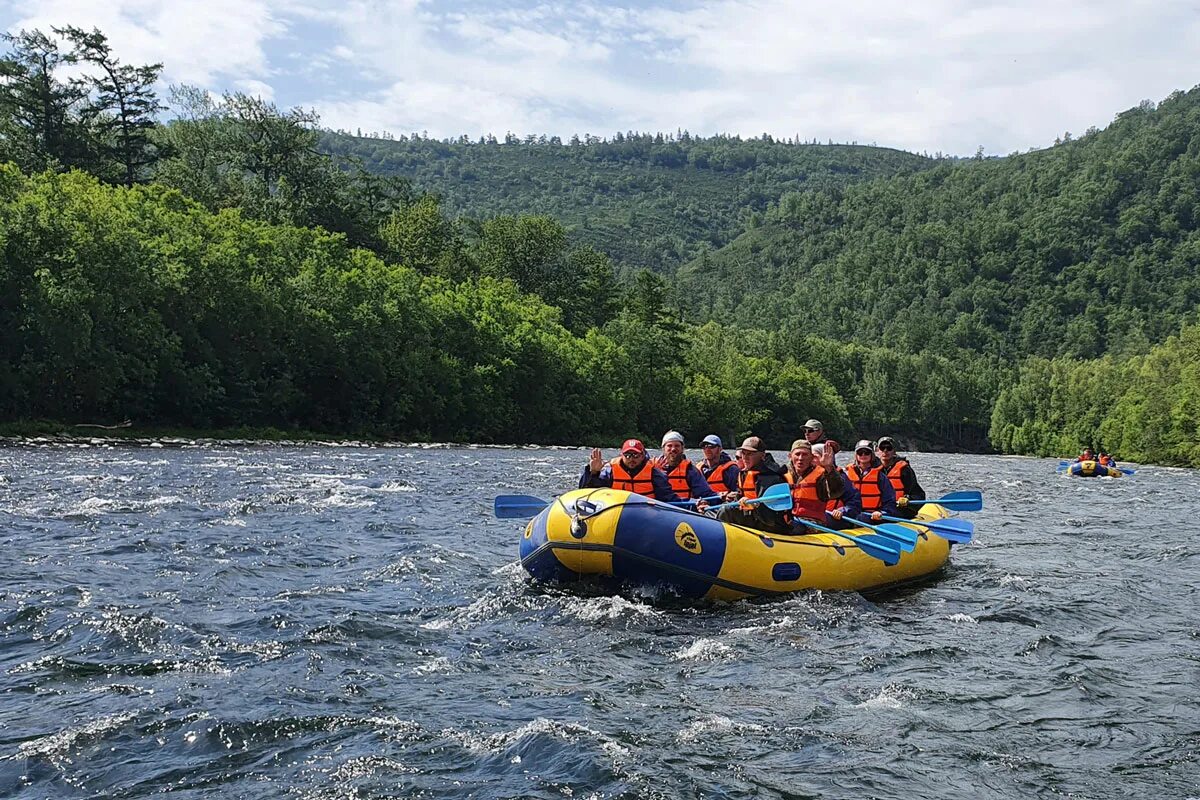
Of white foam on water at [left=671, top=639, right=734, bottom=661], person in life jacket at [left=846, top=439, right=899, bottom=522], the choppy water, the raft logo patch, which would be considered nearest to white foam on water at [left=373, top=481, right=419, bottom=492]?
the choppy water

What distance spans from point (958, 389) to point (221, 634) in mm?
132771

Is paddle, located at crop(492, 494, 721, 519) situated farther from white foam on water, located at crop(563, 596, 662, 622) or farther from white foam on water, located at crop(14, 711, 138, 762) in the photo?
white foam on water, located at crop(14, 711, 138, 762)

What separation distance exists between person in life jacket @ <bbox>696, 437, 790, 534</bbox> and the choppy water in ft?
3.66

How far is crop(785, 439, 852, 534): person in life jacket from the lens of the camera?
1456 centimetres

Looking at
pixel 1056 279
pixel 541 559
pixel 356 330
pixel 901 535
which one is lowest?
pixel 541 559

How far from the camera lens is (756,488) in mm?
14211

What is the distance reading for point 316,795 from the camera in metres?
6.45

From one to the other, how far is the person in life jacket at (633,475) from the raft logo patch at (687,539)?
180 centimetres

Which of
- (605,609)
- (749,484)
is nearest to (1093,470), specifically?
(749,484)

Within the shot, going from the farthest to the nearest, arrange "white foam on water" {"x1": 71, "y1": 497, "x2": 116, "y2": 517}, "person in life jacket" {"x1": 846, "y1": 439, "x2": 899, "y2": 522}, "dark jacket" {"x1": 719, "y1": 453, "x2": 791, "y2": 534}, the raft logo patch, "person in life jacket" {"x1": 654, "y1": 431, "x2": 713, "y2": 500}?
1. "white foam on water" {"x1": 71, "y1": 497, "x2": 116, "y2": 517}
2. "person in life jacket" {"x1": 846, "y1": 439, "x2": 899, "y2": 522}
3. "person in life jacket" {"x1": 654, "y1": 431, "x2": 713, "y2": 500}
4. "dark jacket" {"x1": 719, "y1": 453, "x2": 791, "y2": 534}
5. the raft logo patch

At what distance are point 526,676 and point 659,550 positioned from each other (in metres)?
3.11

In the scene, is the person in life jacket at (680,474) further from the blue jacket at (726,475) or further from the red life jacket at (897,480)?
the red life jacket at (897,480)

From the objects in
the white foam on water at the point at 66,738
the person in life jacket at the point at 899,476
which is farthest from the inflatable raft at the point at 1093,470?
the white foam on water at the point at 66,738

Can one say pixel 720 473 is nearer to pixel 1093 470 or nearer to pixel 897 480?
pixel 897 480
